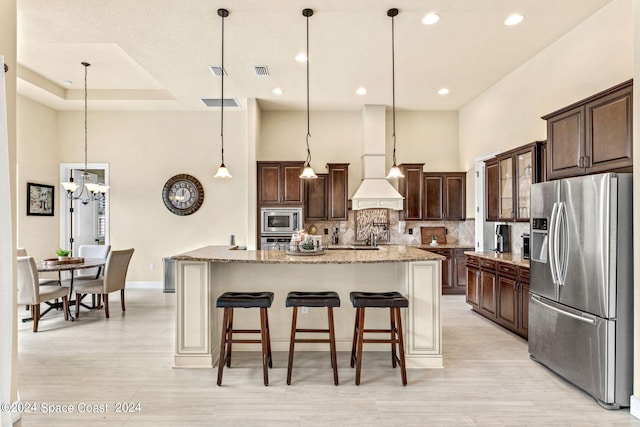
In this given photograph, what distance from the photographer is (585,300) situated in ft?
8.91

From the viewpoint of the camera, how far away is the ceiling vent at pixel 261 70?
482cm

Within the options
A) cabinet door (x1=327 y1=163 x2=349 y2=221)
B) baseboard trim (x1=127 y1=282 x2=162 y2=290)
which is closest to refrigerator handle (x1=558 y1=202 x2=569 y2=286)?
cabinet door (x1=327 y1=163 x2=349 y2=221)

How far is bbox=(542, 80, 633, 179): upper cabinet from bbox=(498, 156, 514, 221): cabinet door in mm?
1121

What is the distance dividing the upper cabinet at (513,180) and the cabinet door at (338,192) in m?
2.39

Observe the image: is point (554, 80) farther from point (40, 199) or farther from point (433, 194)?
point (40, 199)

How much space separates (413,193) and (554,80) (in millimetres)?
2907

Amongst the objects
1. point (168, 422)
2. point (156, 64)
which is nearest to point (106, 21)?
point (156, 64)

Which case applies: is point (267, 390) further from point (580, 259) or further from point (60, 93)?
point (60, 93)

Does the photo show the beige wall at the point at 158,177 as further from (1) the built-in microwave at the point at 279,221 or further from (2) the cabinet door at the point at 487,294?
(2) the cabinet door at the point at 487,294

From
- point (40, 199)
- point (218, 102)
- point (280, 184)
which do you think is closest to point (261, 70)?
point (218, 102)

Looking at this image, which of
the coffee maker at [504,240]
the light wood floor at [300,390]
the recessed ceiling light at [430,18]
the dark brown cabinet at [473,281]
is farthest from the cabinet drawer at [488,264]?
the recessed ceiling light at [430,18]

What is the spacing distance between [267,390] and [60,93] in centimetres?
628

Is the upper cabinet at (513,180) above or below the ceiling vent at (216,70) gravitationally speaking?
below

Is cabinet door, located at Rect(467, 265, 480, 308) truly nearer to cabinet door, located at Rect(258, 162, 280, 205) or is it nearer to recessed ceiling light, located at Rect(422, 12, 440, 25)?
recessed ceiling light, located at Rect(422, 12, 440, 25)
